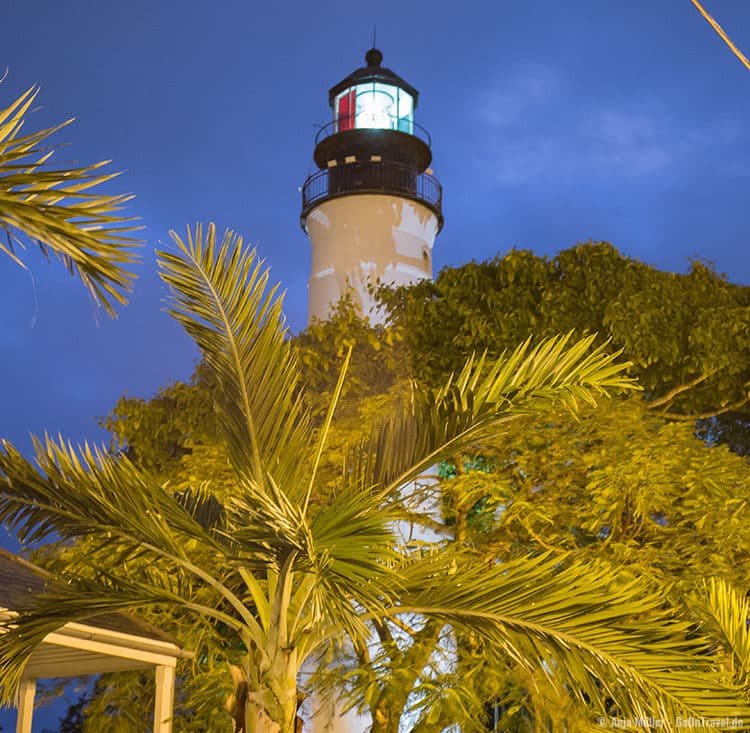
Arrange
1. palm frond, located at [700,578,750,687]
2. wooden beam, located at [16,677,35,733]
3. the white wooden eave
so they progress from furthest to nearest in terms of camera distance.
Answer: wooden beam, located at [16,677,35,733] → the white wooden eave → palm frond, located at [700,578,750,687]

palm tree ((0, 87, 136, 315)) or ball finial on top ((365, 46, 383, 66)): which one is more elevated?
ball finial on top ((365, 46, 383, 66))

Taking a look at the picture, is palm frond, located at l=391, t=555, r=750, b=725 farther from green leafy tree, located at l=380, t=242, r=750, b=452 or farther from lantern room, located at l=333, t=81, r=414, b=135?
lantern room, located at l=333, t=81, r=414, b=135

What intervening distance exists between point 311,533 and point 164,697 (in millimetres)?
4034

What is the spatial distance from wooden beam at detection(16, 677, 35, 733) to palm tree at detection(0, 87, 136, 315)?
17.3 ft

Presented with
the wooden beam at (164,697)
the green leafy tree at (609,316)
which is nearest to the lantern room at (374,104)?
the green leafy tree at (609,316)

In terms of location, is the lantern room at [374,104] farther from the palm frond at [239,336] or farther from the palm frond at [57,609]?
the palm frond at [57,609]

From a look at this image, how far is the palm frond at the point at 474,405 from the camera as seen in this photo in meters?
5.61

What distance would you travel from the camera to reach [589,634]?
5.09 meters

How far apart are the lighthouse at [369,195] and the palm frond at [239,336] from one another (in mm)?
13542

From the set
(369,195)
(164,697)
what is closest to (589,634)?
(164,697)

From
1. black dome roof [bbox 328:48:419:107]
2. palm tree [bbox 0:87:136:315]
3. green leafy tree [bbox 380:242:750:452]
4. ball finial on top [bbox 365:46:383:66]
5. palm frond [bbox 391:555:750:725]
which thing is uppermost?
ball finial on top [bbox 365:46:383:66]

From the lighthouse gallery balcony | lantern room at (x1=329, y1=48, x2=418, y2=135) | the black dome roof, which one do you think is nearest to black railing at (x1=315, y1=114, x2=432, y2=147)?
lantern room at (x1=329, y1=48, x2=418, y2=135)

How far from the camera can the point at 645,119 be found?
12612cm

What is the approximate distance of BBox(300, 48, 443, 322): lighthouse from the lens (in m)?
20.4
